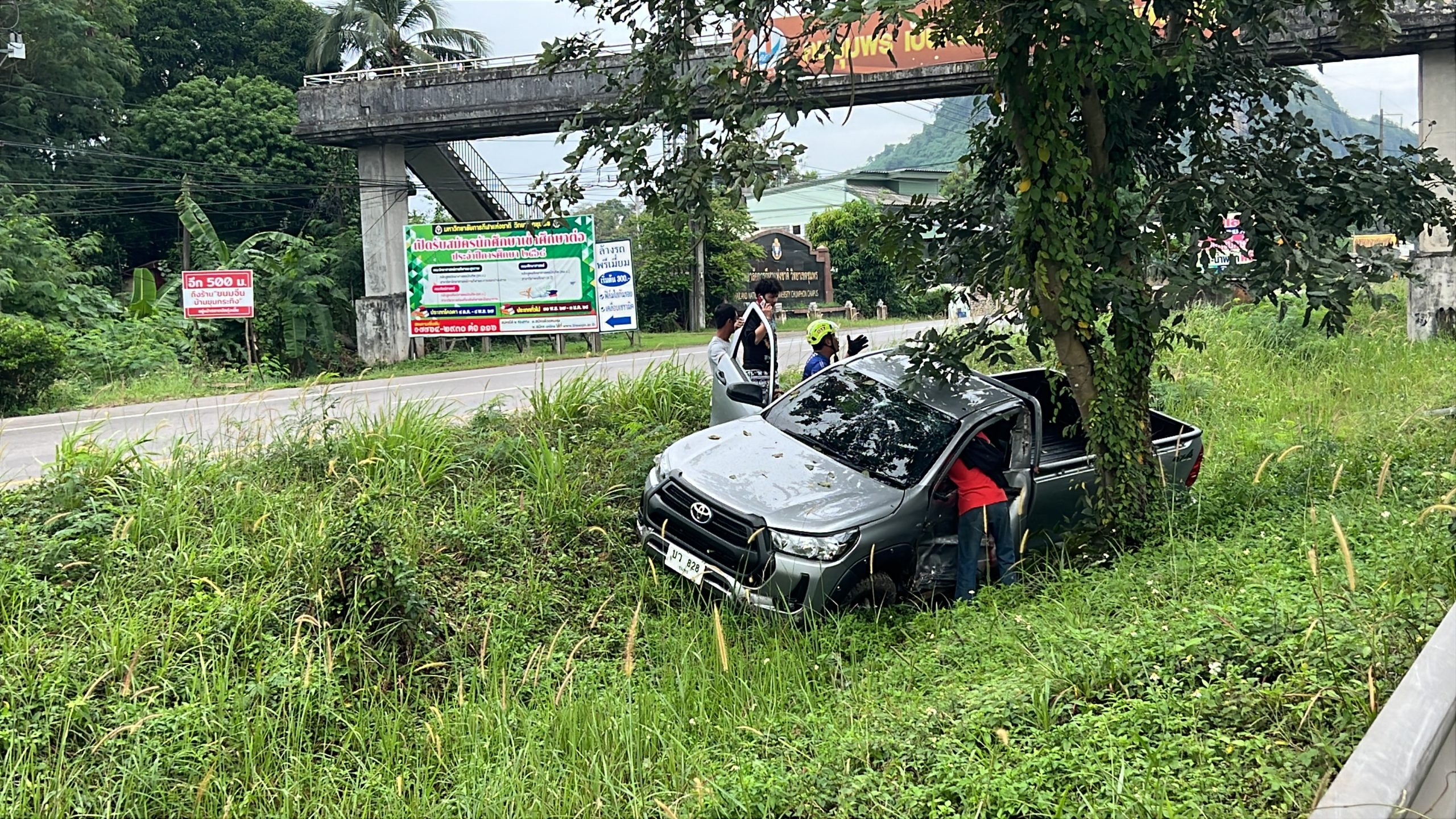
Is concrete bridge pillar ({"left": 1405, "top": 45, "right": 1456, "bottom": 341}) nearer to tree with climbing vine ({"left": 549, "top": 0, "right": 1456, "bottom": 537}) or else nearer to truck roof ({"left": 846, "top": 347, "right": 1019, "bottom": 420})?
tree with climbing vine ({"left": 549, "top": 0, "right": 1456, "bottom": 537})

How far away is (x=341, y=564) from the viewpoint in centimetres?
568

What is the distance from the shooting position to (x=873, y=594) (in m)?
5.94

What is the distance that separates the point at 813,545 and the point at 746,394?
2059mm

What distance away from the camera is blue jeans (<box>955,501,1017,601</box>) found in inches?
242

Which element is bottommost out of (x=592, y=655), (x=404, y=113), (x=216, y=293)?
(x=592, y=655)

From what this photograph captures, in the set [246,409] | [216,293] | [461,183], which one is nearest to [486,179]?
[461,183]

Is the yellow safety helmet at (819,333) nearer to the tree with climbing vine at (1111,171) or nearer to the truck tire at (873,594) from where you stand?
the tree with climbing vine at (1111,171)

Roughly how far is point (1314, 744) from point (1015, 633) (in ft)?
6.06

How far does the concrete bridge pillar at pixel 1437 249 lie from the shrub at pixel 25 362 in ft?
68.0

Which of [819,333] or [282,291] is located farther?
[282,291]

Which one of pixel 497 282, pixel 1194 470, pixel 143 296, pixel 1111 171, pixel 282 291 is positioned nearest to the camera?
pixel 1111 171

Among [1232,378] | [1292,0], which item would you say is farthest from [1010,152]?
[1232,378]

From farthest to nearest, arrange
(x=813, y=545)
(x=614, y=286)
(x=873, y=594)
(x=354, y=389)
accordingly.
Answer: (x=614, y=286) → (x=354, y=389) → (x=873, y=594) → (x=813, y=545)

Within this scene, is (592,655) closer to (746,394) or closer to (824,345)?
(746,394)
